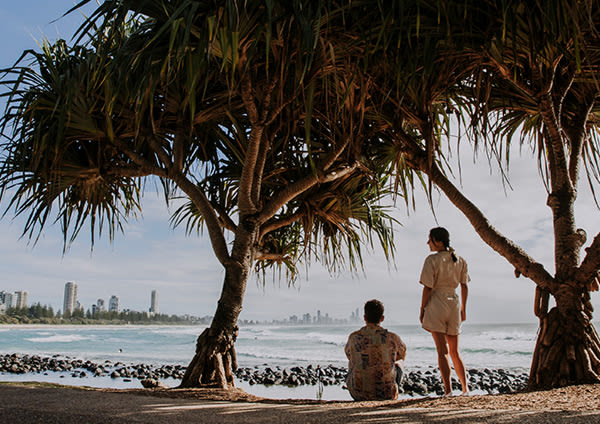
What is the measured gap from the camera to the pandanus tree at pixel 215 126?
9.68 ft

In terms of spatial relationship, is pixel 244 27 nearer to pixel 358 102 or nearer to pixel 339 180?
pixel 358 102

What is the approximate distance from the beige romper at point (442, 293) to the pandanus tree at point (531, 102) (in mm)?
527

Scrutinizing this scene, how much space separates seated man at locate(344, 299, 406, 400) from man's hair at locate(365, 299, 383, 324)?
0.16 ft

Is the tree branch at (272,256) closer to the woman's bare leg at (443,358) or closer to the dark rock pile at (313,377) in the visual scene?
the woman's bare leg at (443,358)

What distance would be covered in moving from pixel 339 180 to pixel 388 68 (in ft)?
4.84

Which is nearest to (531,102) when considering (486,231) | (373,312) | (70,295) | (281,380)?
(486,231)

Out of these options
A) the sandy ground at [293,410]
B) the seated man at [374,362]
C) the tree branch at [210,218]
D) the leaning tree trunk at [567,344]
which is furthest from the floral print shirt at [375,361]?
the tree branch at [210,218]

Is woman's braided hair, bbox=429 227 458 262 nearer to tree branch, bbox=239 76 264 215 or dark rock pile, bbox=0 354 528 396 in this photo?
tree branch, bbox=239 76 264 215

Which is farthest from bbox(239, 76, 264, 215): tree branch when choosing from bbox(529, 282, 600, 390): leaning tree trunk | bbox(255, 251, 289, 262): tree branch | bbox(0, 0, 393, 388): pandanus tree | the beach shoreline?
the beach shoreline

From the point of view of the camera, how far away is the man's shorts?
3150 millimetres

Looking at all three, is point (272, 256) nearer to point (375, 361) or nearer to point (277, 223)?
point (277, 223)

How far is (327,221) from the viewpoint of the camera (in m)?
5.06

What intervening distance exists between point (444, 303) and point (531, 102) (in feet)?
5.48

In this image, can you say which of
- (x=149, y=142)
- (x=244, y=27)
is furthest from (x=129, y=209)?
(x=244, y=27)
